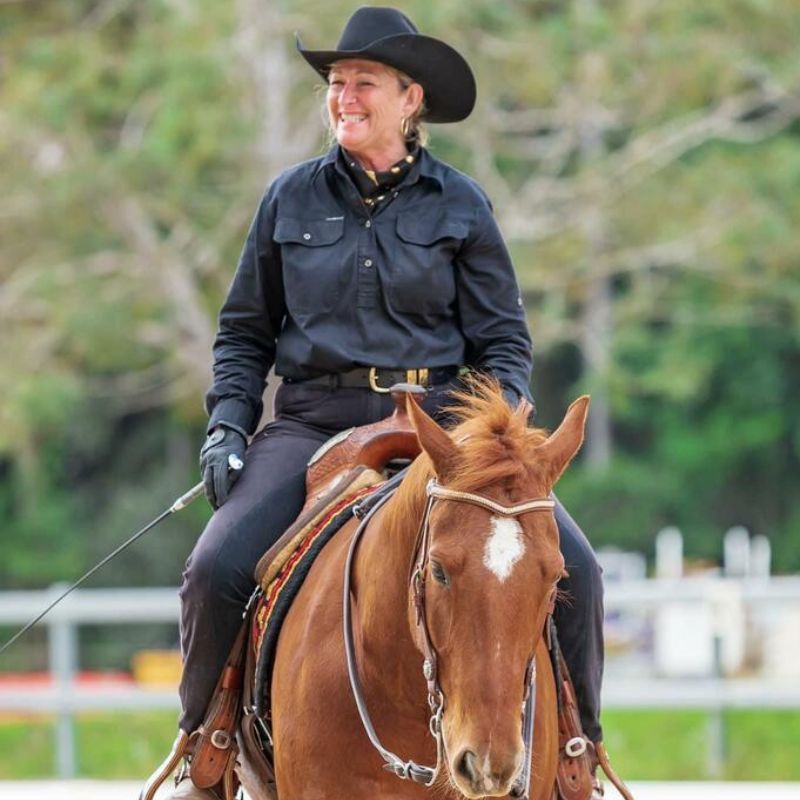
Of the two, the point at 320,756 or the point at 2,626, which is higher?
the point at 320,756

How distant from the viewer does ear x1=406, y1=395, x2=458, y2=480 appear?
4.10m

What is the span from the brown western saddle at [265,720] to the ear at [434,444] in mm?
727

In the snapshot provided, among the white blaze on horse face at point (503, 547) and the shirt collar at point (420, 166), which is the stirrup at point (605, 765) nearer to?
the white blaze on horse face at point (503, 547)

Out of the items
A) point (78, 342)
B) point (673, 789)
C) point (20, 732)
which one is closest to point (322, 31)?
point (78, 342)

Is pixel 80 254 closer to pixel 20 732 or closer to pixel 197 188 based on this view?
pixel 197 188

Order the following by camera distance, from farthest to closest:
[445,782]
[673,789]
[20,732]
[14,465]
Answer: [14,465]
[20,732]
[673,789]
[445,782]

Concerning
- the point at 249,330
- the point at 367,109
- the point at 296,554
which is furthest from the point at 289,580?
the point at 367,109

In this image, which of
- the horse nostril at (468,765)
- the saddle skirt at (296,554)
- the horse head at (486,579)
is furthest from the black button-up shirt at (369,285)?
the horse nostril at (468,765)

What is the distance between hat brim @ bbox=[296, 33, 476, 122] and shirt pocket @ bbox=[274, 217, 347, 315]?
1.47ft

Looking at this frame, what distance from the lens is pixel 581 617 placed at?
4953 millimetres

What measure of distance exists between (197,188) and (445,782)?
1225 cm

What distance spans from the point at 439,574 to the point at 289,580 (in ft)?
3.23

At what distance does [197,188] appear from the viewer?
53.1 ft

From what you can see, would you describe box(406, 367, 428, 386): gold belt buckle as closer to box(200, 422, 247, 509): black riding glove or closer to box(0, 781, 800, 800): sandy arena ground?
box(200, 422, 247, 509): black riding glove
